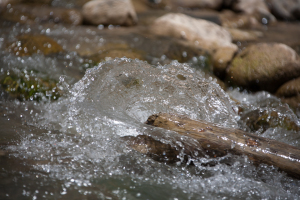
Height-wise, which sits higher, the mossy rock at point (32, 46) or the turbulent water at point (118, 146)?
the turbulent water at point (118, 146)

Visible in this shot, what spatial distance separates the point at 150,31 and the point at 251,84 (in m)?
2.80

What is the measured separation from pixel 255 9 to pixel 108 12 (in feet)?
21.8

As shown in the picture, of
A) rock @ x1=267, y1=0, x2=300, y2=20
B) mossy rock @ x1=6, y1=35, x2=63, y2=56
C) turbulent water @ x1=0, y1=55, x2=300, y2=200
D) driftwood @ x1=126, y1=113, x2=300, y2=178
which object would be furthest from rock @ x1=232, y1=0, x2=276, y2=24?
driftwood @ x1=126, y1=113, x2=300, y2=178

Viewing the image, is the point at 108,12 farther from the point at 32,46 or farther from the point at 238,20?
the point at 238,20

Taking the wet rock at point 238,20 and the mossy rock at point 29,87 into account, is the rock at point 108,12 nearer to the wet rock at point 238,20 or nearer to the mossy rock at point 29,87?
the mossy rock at point 29,87

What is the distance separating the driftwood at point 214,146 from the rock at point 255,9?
30.3 feet

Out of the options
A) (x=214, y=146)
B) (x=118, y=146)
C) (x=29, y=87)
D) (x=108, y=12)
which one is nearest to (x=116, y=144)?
(x=118, y=146)

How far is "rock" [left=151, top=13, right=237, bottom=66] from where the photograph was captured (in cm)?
613

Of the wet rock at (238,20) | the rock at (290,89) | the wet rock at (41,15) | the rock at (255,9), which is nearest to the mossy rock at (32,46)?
the wet rock at (41,15)

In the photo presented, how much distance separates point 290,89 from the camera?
4.61 metres

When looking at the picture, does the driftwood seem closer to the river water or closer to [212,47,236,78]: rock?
the river water

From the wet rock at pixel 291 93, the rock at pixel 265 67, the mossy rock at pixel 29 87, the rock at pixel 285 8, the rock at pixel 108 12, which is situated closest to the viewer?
the mossy rock at pixel 29 87

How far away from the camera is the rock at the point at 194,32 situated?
241 inches

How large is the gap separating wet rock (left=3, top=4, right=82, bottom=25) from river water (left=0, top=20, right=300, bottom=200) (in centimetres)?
318
